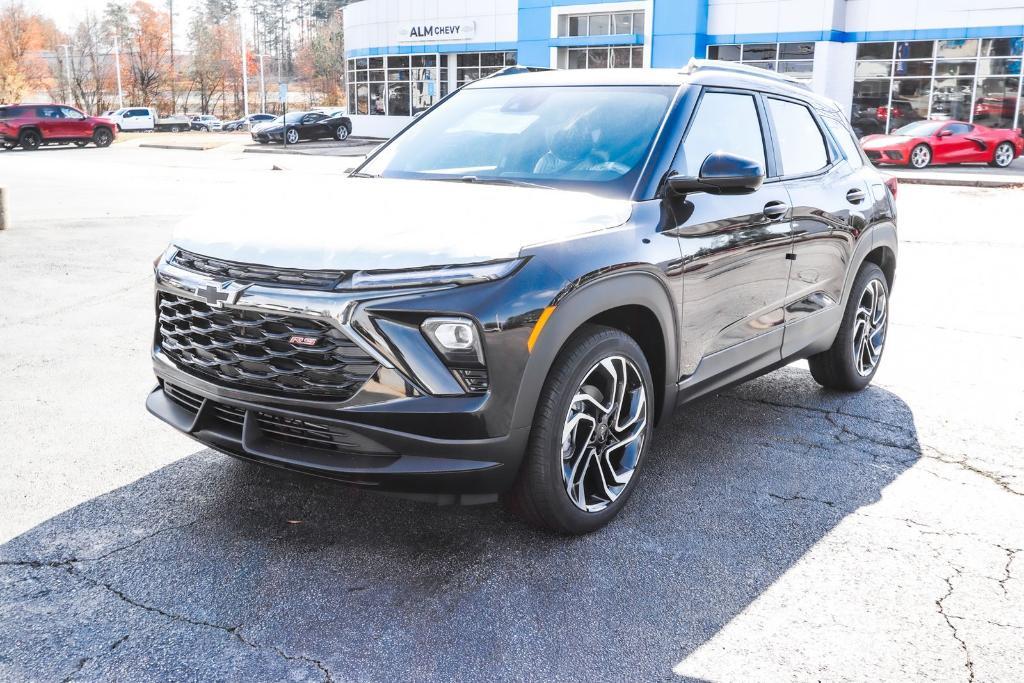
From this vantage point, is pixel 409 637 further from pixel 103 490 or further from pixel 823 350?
pixel 823 350

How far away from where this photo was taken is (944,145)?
25453 mm

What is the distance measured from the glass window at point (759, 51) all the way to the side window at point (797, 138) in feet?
102

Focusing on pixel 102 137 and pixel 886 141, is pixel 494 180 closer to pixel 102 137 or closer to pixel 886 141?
pixel 886 141

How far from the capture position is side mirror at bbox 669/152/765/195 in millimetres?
3783

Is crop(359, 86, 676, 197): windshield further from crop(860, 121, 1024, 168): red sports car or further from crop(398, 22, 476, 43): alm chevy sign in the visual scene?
crop(398, 22, 476, 43): alm chevy sign

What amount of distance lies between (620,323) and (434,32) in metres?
41.5

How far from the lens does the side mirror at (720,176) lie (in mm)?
3783

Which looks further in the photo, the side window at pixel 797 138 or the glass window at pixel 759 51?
the glass window at pixel 759 51

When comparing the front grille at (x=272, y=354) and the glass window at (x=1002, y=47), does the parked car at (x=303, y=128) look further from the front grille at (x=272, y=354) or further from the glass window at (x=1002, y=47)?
the front grille at (x=272, y=354)


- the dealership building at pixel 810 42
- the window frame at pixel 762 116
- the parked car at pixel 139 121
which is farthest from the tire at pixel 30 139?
the window frame at pixel 762 116

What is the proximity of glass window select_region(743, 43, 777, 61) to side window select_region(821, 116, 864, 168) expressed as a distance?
3054 centimetres

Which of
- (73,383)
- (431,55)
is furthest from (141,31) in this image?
(73,383)

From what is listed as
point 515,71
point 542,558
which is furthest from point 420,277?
point 515,71

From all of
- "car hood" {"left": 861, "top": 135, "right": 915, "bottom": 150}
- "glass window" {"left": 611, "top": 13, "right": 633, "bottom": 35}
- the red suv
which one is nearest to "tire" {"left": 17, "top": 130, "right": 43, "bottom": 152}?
the red suv
